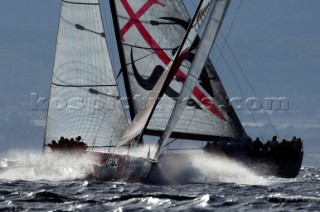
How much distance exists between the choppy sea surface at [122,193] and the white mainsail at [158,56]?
6.78 m

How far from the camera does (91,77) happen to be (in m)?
45.3

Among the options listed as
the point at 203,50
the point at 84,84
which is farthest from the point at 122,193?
the point at 84,84

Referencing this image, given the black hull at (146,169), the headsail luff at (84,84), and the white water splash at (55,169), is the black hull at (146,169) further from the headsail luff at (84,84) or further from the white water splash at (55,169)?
the headsail luff at (84,84)

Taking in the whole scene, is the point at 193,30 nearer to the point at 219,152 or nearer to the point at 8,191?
the point at 8,191

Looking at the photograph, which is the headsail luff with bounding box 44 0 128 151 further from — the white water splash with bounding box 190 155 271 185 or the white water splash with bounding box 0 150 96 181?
the white water splash with bounding box 190 155 271 185

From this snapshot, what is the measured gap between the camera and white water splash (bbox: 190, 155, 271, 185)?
39312 millimetres

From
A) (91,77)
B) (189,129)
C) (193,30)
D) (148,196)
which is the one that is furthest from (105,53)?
(148,196)

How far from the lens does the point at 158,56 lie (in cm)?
4834

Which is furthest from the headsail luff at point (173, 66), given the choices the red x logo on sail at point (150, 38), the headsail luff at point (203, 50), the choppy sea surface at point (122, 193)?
the red x logo on sail at point (150, 38)

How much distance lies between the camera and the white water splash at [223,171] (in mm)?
39312

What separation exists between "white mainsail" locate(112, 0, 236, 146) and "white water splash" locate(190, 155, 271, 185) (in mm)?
2326

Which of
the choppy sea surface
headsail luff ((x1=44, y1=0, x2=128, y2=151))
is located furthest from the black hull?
headsail luff ((x1=44, y1=0, x2=128, y2=151))

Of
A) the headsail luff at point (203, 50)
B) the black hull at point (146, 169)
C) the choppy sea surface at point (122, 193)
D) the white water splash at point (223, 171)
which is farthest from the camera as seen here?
the white water splash at point (223, 171)

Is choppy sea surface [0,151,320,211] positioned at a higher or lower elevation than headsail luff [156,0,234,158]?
lower
